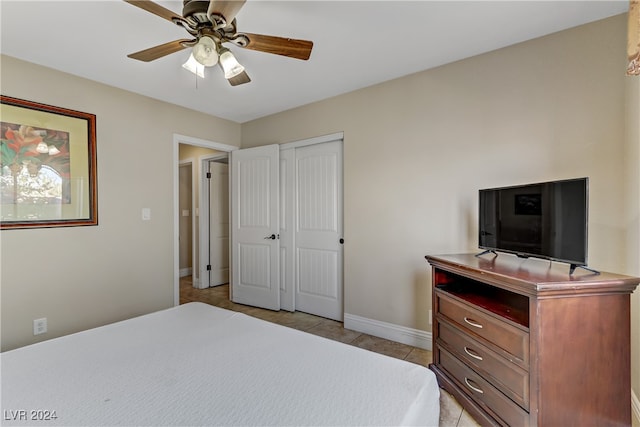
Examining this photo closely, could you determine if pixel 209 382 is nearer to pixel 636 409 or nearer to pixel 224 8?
pixel 224 8

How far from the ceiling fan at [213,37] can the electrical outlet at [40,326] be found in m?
2.23

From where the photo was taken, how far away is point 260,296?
12.5 feet

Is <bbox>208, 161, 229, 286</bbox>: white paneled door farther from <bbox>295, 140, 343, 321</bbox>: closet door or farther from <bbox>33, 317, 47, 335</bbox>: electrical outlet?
<bbox>33, 317, 47, 335</bbox>: electrical outlet

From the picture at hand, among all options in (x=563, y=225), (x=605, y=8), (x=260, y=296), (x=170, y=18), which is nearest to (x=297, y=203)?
(x=260, y=296)

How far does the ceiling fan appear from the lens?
137 cm

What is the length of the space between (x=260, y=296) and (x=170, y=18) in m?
3.07

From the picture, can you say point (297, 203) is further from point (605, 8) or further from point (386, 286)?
point (605, 8)

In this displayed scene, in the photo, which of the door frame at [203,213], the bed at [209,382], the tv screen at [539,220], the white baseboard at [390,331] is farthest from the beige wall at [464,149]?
the door frame at [203,213]

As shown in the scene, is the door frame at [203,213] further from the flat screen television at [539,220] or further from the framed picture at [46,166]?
the flat screen television at [539,220]

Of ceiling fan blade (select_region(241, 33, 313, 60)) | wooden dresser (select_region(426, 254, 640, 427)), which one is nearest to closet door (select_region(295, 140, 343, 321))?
ceiling fan blade (select_region(241, 33, 313, 60))

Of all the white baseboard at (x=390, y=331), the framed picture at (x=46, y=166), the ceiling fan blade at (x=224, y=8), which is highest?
the ceiling fan blade at (x=224, y=8)

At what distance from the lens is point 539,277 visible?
1.42 meters

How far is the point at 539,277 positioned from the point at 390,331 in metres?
1.68

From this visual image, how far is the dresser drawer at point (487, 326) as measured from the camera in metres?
1.43
